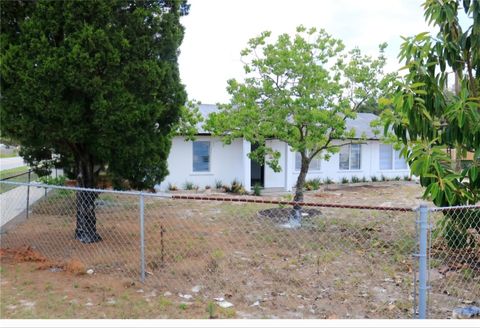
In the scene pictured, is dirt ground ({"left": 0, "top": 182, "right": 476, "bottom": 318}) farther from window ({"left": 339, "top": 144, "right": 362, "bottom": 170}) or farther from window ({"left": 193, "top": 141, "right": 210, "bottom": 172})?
window ({"left": 339, "top": 144, "right": 362, "bottom": 170})

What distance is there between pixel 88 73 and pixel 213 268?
377cm

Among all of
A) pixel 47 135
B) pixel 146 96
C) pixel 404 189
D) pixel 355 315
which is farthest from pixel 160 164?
pixel 404 189

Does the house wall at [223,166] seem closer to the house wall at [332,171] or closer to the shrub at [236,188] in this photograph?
the house wall at [332,171]

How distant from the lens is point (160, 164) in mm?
9281

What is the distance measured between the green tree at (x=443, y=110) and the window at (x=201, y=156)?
11.7 m

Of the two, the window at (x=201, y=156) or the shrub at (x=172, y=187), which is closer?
the shrub at (x=172, y=187)

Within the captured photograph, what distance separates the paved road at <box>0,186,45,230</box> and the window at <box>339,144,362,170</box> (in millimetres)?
13991

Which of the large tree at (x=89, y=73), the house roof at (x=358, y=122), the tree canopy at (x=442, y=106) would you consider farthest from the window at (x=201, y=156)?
the tree canopy at (x=442, y=106)

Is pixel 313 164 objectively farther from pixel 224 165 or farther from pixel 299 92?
pixel 299 92

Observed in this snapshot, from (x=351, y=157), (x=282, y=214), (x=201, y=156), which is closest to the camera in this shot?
(x=282, y=214)

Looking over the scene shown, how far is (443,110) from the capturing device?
263 inches

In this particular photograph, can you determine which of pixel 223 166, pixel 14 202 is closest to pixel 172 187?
pixel 223 166

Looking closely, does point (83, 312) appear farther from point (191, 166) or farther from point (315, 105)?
point (191, 166)

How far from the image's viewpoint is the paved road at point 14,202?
11.3m
